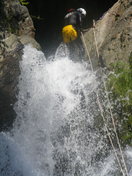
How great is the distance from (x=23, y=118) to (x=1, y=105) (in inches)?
29.6

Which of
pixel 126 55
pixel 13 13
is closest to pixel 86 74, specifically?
pixel 126 55

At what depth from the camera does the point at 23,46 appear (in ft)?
25.3

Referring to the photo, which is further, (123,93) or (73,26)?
(73,26)

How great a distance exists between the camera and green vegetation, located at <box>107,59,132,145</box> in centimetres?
549

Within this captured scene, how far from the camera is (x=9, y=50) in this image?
734cm

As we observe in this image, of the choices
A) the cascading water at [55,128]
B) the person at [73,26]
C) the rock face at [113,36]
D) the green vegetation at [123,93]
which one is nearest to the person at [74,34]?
the person at [73,26]

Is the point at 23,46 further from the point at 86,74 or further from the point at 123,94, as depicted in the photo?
the point at 123,94

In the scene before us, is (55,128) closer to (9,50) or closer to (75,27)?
(9,50)

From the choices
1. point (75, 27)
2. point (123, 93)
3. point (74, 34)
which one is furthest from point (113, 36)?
point (123, 93)

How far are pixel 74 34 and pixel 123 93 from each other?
3.05 meters

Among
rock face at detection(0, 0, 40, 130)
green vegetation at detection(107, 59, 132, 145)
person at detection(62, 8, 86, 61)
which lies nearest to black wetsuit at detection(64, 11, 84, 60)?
person at detection(62, 8, 86, 61)

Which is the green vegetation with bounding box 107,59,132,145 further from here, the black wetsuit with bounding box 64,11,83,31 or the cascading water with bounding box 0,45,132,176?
the black wetsuit with bounding box 64,11,83,31

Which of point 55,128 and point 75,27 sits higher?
point 75,27

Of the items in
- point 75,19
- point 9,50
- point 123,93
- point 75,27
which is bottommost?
point 123,93
